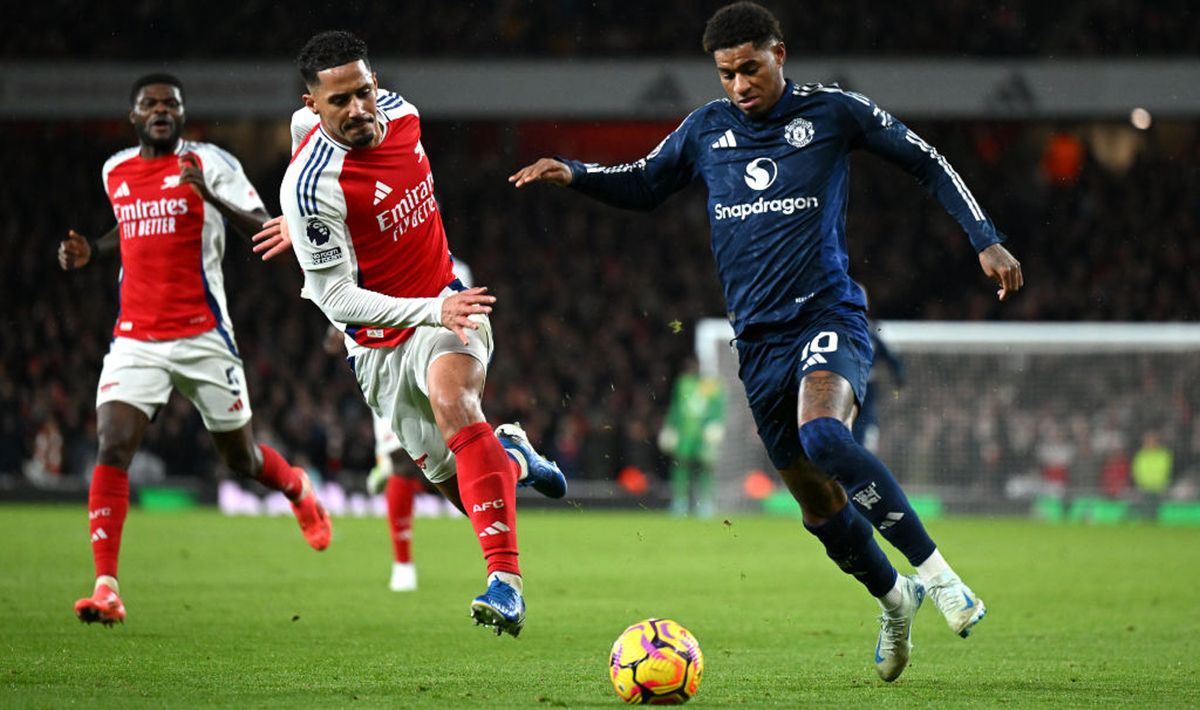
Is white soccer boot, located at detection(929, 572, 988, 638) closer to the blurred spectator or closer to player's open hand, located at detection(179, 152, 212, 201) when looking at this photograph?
player's open hand, located at detection(179, 152, 212, 201)

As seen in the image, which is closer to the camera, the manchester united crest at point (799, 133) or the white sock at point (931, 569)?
the white sock at point (931, 569)

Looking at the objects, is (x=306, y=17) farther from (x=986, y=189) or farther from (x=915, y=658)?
(x=915, y=658)

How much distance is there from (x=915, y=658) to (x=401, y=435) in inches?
95.1

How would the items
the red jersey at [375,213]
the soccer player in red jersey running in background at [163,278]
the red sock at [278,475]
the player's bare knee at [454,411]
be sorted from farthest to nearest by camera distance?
the red sock at [278,475] → the soccer player in red jersey running in background at [163,278] → the red jersey at [375,213] → the player's bare knee at [454,411]

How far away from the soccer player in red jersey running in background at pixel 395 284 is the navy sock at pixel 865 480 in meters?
1.16

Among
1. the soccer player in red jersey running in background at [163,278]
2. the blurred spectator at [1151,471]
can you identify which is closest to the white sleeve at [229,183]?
the soccer player in red jersey running in background at [163,278]

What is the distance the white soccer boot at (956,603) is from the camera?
5.79 meters

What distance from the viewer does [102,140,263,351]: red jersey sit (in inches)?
333

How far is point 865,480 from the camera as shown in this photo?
5.90 meters

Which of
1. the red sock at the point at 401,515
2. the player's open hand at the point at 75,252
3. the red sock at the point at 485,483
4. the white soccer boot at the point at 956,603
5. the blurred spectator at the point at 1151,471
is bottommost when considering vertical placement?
the blurred spectator at the point at 1151,471

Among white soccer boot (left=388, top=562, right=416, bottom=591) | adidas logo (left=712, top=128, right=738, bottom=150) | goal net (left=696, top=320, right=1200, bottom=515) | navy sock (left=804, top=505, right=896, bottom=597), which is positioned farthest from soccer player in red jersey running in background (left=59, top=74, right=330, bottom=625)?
goal net (left=696, top=320, right=1200, bottom=515)

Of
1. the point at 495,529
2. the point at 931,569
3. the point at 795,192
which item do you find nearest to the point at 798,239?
the point at 795,192

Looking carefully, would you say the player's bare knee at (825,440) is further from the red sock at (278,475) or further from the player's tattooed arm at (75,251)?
the player's tattooed arm at (75,251)

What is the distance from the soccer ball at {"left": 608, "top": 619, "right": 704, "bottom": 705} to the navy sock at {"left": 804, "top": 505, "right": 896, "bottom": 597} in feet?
3.53
